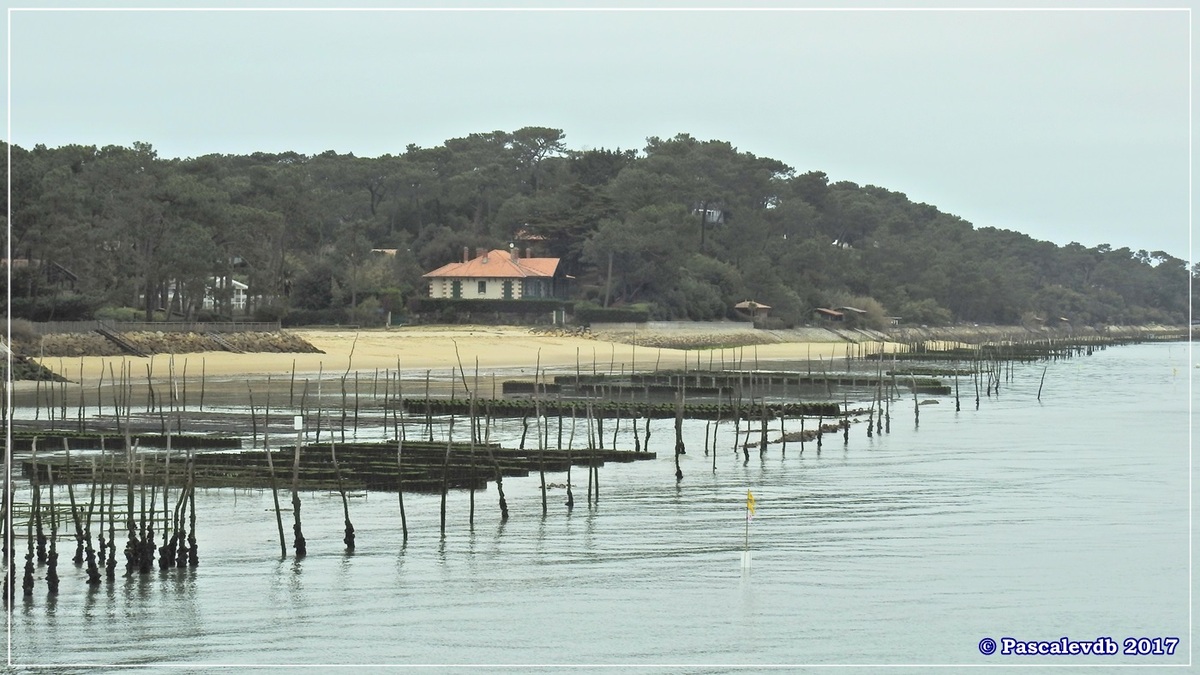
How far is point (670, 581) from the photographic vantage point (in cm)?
2020

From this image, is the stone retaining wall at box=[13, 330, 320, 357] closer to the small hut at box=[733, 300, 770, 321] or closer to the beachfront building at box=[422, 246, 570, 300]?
the beachfront building at box=[422, 246, 570, 300]

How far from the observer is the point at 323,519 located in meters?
24.3

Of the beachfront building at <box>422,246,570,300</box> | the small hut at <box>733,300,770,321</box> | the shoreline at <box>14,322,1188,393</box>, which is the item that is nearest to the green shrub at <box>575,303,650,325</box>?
the shoreline at <box>14,322,1188,393</box>

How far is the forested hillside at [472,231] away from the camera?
229 ft

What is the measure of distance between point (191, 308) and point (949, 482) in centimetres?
5131

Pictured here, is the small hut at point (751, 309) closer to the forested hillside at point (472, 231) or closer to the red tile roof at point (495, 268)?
the forested hillside at point (472, 231)

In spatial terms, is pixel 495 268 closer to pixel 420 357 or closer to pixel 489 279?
pixel 489 279

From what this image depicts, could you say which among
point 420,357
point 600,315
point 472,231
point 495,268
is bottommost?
point 420,357

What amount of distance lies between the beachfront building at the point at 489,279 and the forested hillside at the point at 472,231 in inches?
78.4

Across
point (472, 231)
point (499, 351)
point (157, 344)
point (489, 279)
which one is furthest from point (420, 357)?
point (472, 231)

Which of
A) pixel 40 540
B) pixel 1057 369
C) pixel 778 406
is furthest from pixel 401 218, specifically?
pixel 40 540

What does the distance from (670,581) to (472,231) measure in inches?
3657

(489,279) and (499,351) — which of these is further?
(489,279)

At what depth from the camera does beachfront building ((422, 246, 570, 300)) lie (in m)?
97.8
